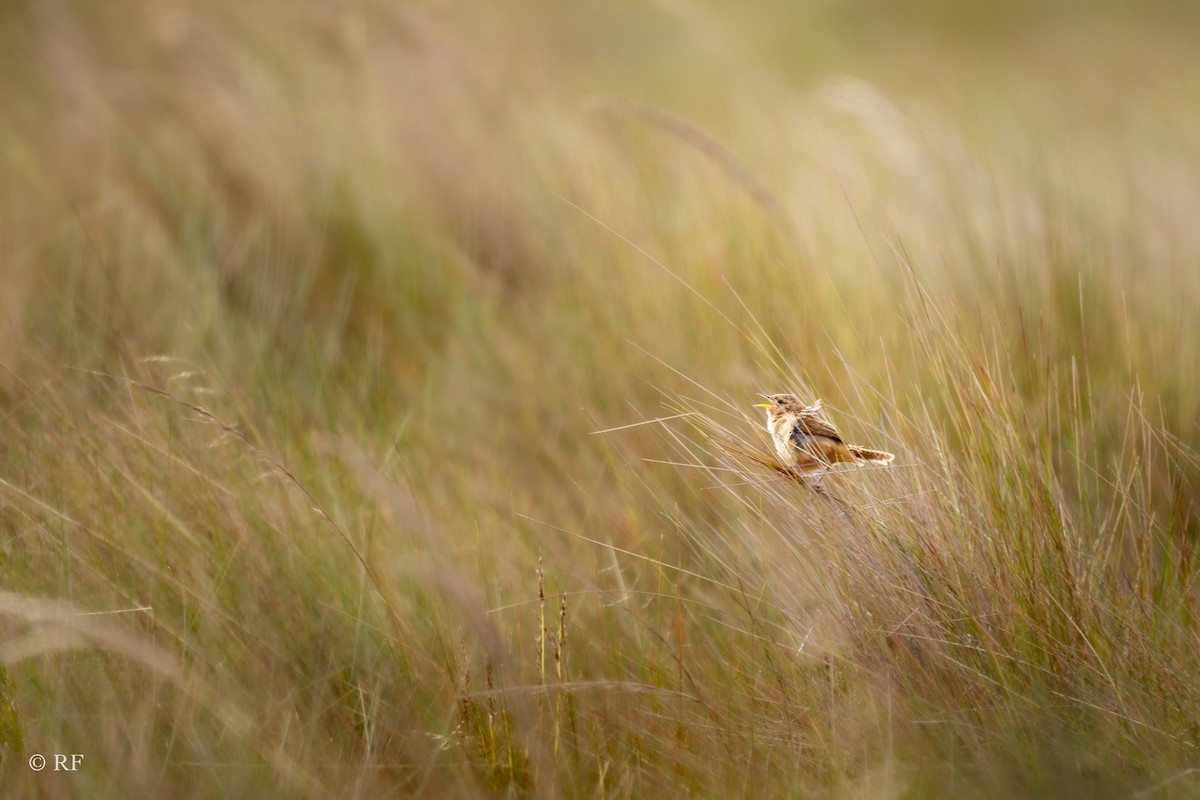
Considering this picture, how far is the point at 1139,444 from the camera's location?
199 cm

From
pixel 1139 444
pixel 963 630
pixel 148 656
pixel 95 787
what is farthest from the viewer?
pixel 1139 444

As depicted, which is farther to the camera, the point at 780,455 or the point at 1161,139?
the point at 1161,139

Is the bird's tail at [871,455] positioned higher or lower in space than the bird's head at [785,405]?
lower

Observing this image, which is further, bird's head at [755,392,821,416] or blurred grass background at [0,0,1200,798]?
bird's head at [755,392,821,416]

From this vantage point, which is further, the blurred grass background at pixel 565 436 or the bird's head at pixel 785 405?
the bird's head at pixel 785 405

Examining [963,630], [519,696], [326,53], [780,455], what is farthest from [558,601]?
[326,53]

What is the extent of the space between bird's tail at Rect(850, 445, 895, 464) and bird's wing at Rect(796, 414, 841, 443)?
0.13 ft

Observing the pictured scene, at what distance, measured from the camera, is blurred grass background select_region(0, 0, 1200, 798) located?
1.40 metres

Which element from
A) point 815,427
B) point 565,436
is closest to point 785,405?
point 815,427

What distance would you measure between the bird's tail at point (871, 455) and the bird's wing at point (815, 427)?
4 cm

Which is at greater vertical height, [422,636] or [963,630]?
[963,630]

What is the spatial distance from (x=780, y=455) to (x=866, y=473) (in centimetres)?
18

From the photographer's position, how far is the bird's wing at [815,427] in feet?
4.70

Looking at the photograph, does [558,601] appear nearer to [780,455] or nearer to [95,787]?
[780,455]
